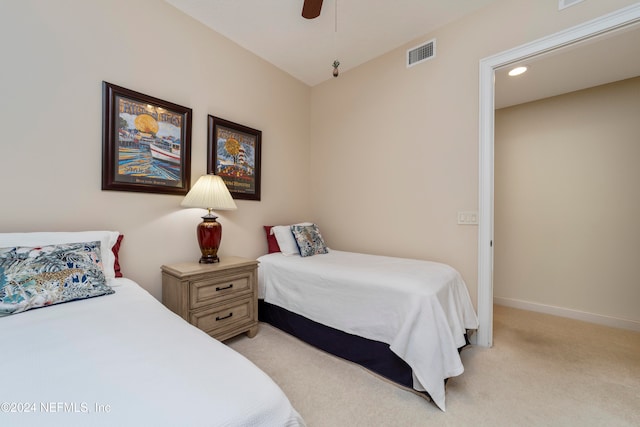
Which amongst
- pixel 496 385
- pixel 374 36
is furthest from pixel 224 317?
pixel 374 36

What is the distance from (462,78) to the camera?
7.55 feet

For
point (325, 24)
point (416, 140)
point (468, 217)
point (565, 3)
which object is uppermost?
point (325, 24)

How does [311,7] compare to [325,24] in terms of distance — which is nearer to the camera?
[311,7]

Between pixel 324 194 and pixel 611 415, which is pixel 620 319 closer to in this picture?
pixel 611 415

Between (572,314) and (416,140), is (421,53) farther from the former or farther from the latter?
(572,314)

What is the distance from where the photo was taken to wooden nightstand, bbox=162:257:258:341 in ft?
6.05

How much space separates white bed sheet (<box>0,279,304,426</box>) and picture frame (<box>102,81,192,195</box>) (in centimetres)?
116

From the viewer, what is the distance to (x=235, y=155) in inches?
104

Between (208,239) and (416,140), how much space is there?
2.17 meters

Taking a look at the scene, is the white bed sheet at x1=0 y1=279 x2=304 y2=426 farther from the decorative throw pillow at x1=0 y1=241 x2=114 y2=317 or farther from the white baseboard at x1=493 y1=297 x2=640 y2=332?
the white baseboard at x1=493 y1=297 x2=640 y2=332

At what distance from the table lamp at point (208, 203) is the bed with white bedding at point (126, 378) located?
1.06 m

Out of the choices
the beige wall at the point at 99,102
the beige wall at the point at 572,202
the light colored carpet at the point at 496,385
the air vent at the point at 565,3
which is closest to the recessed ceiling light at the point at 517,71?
the air vent at the point at 565,3

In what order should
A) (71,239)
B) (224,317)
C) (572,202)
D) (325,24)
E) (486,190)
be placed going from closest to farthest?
(71,239) → (224,317) → (486,190) → (325,24) → (572,202)

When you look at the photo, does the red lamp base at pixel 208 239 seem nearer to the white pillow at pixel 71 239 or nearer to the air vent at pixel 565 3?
the white pillow at pixel 71 239
